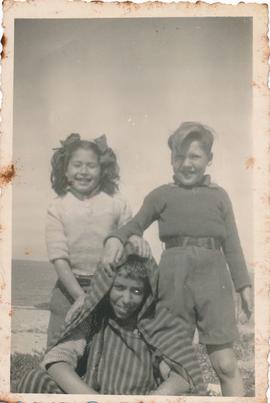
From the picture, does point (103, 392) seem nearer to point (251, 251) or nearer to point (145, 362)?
point (145, 362)

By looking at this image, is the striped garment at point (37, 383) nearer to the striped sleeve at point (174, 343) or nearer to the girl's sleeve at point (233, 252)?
the striped sleeve at point (174, 343)

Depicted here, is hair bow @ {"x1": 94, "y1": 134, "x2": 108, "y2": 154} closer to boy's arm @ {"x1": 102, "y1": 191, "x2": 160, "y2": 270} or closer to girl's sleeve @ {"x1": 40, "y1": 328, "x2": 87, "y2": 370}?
boy's arm @ {"x1": 102, "y1": 191, "x2": 160, "y2": 270}

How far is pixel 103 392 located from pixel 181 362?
232mm

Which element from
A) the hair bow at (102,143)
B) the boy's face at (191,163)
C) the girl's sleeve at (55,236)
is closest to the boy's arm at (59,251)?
the girl's sleeve at (55,236)

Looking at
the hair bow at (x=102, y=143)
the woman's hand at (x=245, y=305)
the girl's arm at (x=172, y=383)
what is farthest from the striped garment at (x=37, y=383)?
the hair bow at (x=102, y=143)

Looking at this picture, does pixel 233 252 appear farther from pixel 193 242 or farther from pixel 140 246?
pixel 140 246

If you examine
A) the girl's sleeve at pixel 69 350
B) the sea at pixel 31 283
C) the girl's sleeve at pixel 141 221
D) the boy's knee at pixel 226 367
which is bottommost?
the boy's knee at pixel 226 367

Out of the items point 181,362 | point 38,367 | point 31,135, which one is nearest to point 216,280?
point 181,362

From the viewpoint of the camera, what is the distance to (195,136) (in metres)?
1.87

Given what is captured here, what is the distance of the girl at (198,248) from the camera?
184cm

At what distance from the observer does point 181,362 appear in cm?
182

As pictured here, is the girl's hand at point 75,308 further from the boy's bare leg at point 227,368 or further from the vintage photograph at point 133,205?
the boy's bare leg at point 227,368

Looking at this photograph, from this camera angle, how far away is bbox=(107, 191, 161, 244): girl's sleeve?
6.09 feet

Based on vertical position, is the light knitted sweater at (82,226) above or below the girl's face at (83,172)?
below
